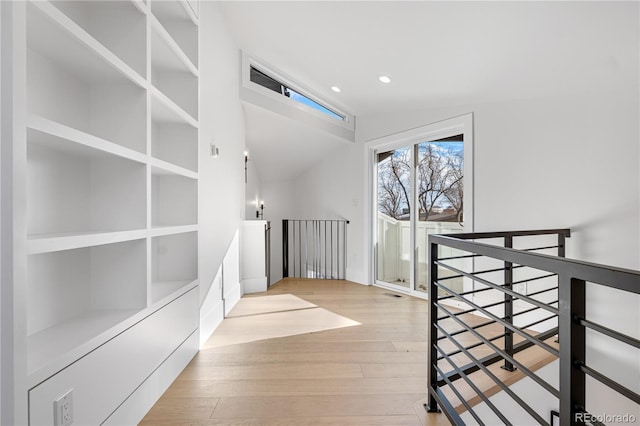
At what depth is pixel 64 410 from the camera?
1.04m

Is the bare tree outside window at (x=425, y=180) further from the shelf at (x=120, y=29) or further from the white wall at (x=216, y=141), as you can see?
the shelf at (x=120, y=29)

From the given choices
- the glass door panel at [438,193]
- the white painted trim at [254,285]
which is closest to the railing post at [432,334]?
the glass door panel at [438,193]

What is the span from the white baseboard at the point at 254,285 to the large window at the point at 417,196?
1.62 meters

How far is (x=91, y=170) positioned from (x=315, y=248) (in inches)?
158

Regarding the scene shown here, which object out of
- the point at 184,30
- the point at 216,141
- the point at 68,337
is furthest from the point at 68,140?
the point at 216,141

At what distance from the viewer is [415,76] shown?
2.95 metres

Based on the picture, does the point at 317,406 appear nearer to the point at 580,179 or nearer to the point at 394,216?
the point at 580,179

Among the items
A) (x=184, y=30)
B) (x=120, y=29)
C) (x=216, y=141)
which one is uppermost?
(x=184, y=30)

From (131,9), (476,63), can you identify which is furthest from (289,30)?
(476,63)

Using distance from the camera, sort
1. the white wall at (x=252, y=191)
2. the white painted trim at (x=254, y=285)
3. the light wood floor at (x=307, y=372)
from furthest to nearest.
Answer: the white wall at (x=252, y=191) → the white painted trim at (x=254, y=285) → the light wood floor at (x=307, y=372)

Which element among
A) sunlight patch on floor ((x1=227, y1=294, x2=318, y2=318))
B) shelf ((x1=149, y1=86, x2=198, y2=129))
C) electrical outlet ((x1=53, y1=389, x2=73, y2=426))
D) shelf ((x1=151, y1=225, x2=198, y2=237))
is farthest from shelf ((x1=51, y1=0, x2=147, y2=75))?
sunlight patch on floor ((x1=227, y1=294, x2=318, y2=318))

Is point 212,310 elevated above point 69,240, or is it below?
below

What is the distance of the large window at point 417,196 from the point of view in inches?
130

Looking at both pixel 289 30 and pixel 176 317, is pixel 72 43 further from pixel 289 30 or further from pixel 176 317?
pixel 289 30
